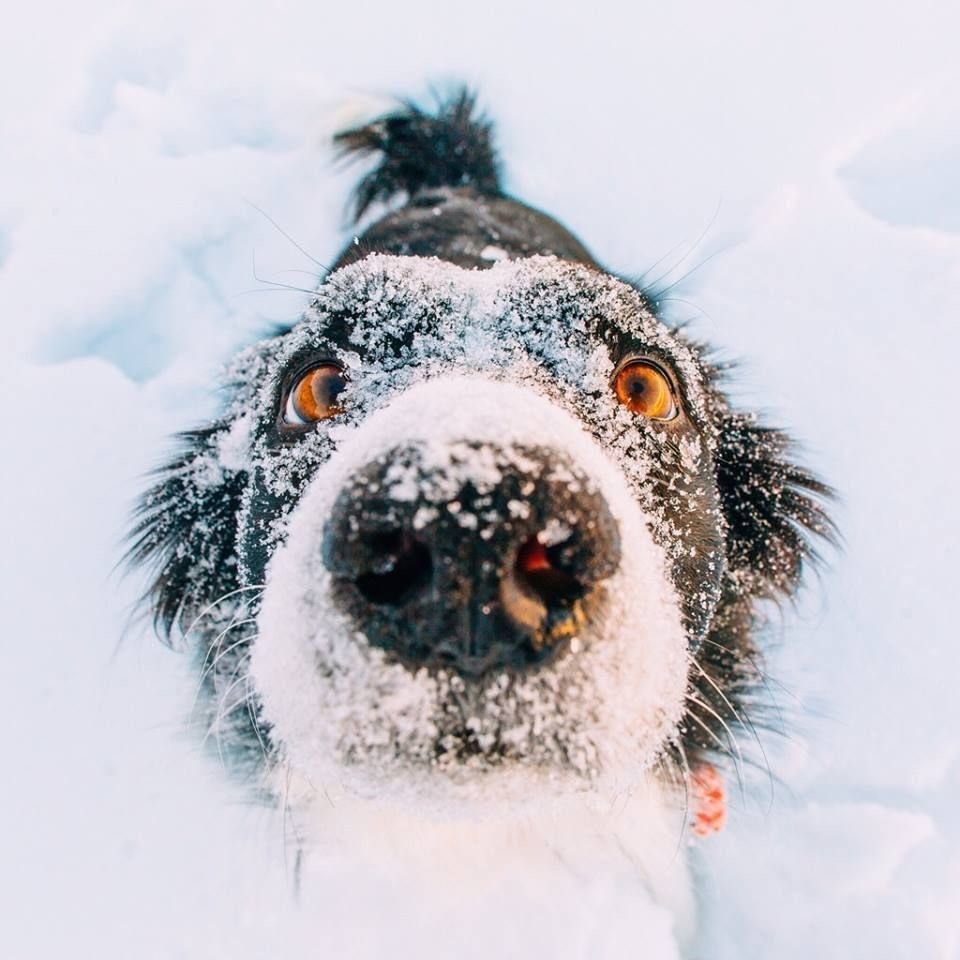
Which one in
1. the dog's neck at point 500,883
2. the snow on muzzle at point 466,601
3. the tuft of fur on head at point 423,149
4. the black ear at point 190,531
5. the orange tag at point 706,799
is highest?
the tuft of fur on head at point 423,149

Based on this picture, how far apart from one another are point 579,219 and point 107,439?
8.74 feet

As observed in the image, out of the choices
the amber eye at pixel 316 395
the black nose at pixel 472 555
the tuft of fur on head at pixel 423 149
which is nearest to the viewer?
the black nose at pixel 472 555

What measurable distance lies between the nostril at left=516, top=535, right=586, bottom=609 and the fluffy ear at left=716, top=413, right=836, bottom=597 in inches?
58.8

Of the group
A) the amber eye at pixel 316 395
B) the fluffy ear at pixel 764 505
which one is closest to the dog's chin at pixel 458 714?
the amber eye at pixel 316 395

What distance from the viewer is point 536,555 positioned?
109 centimetres

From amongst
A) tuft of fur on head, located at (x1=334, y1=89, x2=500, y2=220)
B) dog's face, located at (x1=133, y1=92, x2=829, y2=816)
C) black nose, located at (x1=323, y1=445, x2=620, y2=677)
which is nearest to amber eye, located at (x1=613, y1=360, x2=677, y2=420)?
dog's face, located at (x1=133, y1=92, x2=829, y2=816)

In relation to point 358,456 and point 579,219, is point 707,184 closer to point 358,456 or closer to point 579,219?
point 579,219

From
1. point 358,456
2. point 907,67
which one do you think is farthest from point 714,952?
point 907,67

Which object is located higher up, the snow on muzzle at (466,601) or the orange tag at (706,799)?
the snow on muzzle at (466,601)

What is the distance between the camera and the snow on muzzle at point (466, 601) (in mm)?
1036

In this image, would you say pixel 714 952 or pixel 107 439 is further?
pixel 107 439

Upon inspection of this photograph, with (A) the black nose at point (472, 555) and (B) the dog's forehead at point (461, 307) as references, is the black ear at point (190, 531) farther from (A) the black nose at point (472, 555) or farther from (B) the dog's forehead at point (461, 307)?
(A) the black nose at point (472, 555)

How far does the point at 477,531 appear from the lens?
101 centimetres

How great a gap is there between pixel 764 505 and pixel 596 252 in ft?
6.47
